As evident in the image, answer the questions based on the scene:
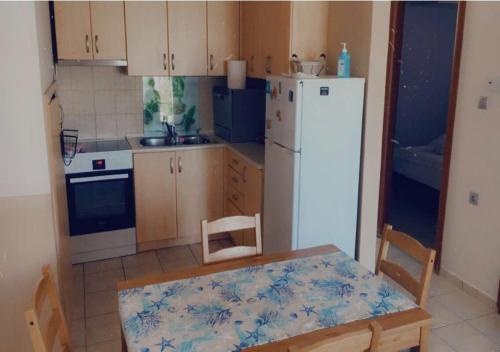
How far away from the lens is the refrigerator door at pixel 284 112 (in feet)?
8.91

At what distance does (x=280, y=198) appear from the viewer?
3.03 m

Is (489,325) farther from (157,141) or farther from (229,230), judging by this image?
(157,141)

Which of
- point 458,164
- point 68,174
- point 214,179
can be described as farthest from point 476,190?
point 68,174

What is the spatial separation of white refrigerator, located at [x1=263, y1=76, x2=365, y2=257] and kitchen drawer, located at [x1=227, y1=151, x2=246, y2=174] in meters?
0.61

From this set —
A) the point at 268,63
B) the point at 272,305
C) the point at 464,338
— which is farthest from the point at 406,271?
the point at 268,63

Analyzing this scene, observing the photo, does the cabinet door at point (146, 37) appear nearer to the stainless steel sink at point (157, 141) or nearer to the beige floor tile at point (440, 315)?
the stainless steel sink at point (157, 141)

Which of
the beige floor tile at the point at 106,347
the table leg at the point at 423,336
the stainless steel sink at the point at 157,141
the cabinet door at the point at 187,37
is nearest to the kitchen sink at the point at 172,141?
the stainless steel sink at the point at 157,141

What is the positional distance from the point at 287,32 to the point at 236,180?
4.24 feet

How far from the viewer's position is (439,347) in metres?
2.66

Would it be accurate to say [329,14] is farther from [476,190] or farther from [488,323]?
[488,323]

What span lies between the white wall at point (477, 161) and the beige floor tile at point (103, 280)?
250cm

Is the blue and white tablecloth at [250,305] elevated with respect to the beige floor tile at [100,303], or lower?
elevated

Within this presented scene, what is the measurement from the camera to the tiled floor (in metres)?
2.72

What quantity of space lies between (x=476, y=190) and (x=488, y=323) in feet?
2.84
